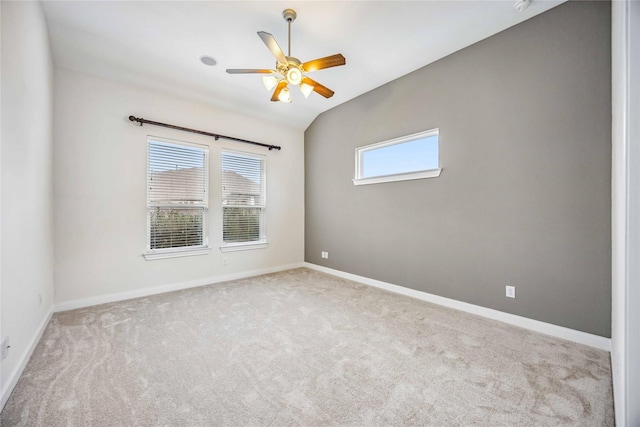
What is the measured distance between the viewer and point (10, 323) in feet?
5.72

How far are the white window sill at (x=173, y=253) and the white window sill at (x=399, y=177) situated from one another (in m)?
2.67

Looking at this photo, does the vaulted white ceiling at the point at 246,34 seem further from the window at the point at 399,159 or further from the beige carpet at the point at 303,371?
the beige carpet at the point at 303,371

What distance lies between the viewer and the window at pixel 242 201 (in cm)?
443

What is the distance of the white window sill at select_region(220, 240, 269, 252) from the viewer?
14.3 ft

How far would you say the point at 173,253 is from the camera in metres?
3.84

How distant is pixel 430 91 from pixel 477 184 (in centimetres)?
136

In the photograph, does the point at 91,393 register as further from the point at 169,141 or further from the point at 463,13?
the point at 463,13

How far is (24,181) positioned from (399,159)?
3914 millimetres

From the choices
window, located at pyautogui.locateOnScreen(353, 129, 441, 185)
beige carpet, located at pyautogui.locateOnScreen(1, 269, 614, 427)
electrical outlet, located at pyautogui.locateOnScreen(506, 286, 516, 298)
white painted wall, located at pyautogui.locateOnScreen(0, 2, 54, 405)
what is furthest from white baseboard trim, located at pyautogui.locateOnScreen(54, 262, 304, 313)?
electrical outlet, located at pyautogui.locateOnScreen(506, 286, 516, 298)

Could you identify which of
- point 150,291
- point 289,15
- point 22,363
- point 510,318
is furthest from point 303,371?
point 289,15

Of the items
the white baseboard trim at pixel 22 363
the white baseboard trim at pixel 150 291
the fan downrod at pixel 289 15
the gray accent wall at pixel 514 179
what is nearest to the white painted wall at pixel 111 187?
the white baseboard trim at pixel 150 291

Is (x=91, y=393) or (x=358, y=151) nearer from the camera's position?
(x=91, y=393)

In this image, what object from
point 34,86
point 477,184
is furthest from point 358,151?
A: point 34,86

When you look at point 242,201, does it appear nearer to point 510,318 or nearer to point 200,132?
point 200,132
